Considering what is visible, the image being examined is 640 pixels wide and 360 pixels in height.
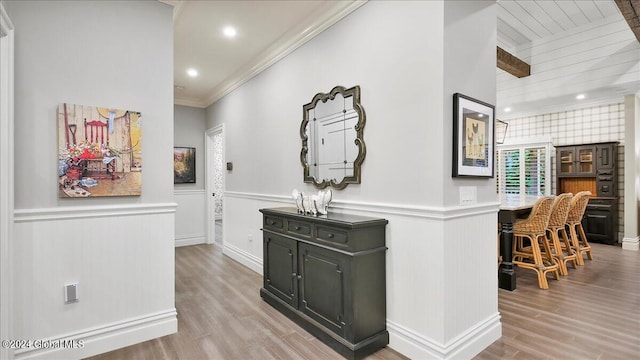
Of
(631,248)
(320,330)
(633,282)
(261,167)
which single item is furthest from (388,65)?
(631,248)

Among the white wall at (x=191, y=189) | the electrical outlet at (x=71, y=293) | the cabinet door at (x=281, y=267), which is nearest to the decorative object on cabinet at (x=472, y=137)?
the cabinet door at (x=281, y=267)

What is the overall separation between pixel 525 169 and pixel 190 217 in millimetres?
7380

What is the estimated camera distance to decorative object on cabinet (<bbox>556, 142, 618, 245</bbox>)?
5.94 m

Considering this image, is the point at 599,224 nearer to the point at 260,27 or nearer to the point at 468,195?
the point at 468,195

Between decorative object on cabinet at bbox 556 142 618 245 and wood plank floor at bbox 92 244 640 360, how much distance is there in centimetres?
217

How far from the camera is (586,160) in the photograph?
247 inches

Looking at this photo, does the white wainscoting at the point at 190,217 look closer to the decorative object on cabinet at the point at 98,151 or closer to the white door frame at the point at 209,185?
the white door frame at the point at 209,185

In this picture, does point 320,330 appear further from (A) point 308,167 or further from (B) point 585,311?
(B) point 585,311

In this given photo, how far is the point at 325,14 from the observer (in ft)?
9.87

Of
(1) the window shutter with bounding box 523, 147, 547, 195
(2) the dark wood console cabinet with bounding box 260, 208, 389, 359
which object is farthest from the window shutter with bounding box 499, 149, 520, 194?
(2) the dark wood console cabinet with bounding box 260, 208, 389, 359

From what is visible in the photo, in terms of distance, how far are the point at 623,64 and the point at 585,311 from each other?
13.6ft

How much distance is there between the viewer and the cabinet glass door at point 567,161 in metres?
6.43

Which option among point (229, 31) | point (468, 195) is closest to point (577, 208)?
point (468, 195)

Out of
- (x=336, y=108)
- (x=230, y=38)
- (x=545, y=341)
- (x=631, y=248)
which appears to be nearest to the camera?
(x=545, y=341)
